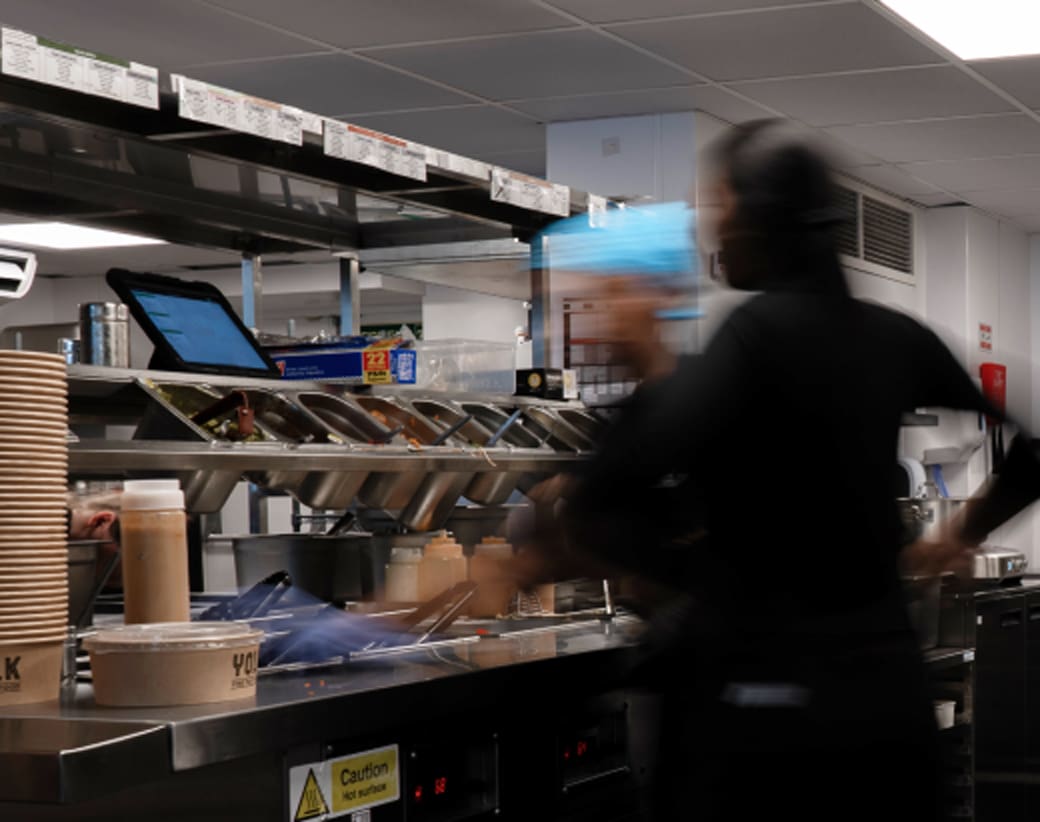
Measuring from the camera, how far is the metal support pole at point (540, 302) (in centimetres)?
379

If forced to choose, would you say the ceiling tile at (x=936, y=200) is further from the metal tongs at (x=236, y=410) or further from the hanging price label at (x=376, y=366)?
the metal tongs at (x=236, y=410)

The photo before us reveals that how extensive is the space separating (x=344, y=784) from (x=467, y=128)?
14.9 feet

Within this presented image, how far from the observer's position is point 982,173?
7.22 m

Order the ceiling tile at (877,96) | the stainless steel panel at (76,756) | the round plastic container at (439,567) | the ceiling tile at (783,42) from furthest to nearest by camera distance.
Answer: the ceiling tile at (877,96) < the ceiling tile at (783,42) < the round plastic container at (439,567) < the stainless steel panel at (76,756)

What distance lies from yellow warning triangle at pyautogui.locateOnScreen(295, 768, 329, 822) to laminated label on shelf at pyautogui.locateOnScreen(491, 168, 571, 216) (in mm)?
Answer: 1562

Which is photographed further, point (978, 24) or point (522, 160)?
point (522, 160)

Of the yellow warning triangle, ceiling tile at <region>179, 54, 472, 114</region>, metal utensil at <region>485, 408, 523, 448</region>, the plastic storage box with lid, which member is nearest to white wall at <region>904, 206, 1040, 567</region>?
ceiling tile at <region>179, 54, 472, 114</region>

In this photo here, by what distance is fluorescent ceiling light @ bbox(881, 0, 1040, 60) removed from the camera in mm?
4754

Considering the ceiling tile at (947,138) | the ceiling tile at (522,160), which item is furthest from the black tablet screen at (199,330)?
the ceiling tile at (522,160)

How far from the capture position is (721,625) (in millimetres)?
2064

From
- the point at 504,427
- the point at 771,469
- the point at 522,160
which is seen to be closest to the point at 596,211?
the point at 504,427

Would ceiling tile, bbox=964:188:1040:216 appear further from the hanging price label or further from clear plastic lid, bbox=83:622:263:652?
clear plastic lid, bbox=83:622:263:652

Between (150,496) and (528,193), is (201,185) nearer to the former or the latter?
(528,193)

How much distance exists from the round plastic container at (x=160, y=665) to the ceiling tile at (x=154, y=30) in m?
3.11
